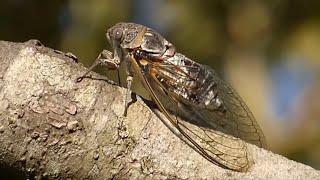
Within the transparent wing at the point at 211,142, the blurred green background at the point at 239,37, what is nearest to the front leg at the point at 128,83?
the transparent wing at the point at 211,142

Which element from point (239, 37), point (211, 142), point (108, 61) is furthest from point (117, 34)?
point (239, 37)

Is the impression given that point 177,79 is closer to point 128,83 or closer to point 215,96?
point 215,96

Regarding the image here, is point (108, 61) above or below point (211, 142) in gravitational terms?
below

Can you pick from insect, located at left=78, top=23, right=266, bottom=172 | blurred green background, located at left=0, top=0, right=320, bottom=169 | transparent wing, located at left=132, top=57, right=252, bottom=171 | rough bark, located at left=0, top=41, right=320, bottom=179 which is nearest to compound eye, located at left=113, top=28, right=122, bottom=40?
insect, located at left=78, top=23, right=266, bottom=172

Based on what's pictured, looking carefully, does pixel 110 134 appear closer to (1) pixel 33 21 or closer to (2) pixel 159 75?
(2) pixel 159 75

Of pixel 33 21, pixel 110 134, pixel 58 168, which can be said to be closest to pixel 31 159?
pixel 58 168

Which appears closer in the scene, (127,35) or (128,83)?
(128,83)
